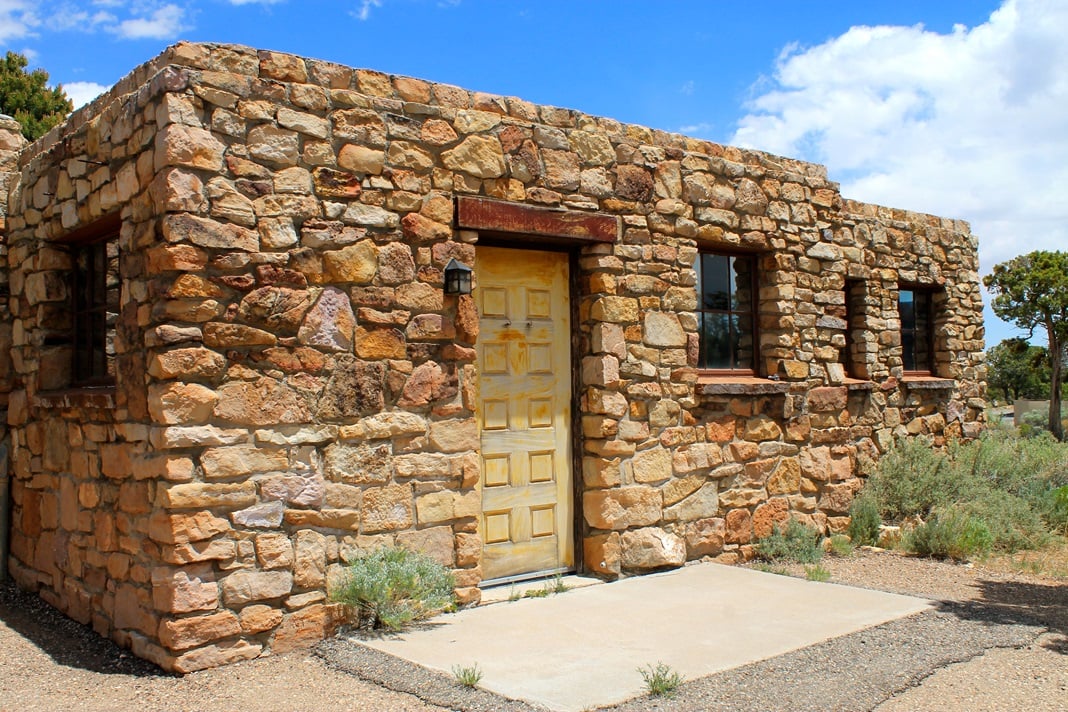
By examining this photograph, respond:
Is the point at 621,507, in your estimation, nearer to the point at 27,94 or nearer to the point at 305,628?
the point at 305,628

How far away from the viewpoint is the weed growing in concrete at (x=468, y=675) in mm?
4340

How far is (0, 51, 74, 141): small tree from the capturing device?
17.1 m

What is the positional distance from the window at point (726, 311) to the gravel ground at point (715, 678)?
8.81ft

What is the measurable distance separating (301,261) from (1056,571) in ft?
20.9

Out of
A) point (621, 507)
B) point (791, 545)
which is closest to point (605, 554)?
point (621, 507)

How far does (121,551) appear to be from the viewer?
5445 mm

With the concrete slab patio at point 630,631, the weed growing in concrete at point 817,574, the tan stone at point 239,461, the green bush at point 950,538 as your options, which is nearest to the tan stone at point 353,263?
the tan stone at point 239,461

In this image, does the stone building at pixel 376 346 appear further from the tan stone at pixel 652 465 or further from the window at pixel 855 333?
the window at pixel 855 333

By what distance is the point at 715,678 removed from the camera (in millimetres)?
4488

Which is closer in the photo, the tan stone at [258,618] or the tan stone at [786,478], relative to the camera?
the tan stone at [258,618]

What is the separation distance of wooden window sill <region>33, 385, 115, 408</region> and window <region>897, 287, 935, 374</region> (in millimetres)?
7832

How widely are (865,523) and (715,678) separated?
4.32m

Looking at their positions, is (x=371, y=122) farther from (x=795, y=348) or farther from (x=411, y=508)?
(x=795, y=348)


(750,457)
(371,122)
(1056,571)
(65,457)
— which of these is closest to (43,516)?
(65,457)
